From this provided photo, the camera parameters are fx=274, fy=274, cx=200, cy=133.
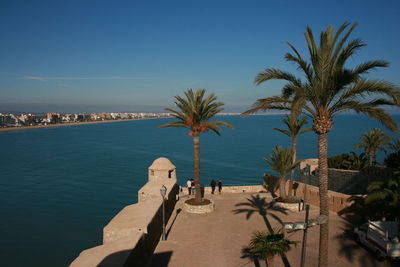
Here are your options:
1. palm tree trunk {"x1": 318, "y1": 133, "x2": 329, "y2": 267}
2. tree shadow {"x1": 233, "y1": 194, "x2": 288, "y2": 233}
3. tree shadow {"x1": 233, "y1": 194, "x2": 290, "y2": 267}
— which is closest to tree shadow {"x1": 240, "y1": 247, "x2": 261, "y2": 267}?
palm tree trunk {"x1": 318, "y1": 133, "x2": 329, "y2": 267}

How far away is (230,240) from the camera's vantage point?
496 inches

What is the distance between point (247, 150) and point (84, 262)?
74.0 metres

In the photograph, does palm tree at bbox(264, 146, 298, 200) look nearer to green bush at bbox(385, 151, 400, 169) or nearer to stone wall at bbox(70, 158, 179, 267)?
green bush at bbox(385, 151, 400, 169)

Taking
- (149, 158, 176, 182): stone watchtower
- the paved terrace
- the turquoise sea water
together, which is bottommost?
the turquoise sea water

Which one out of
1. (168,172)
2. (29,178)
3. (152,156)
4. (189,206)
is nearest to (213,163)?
(152,156)

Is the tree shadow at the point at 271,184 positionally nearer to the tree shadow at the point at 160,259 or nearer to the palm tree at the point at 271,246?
the tree shadow at the point at 160,259

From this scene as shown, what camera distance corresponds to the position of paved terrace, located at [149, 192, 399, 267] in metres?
10.6

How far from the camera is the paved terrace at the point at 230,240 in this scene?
10.6 meters

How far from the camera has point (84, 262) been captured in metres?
8.04

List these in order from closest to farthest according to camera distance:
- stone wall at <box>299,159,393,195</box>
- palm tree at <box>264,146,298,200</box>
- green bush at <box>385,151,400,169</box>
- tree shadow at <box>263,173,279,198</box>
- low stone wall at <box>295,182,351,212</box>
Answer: low stone wall at <box>295,182,351,212</box> < palm tree at <box>264,146,298,200</box> < stone wall at <box>299,159,393,195</box> < green bush at <box>385,151,400,169</box> < tree shadow at <box>263,173,279,198</box>

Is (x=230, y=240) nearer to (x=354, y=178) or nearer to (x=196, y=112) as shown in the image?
(x=196, y=112)

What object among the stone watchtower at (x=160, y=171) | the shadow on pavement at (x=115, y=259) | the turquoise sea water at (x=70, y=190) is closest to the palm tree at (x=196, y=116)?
the stone watchtower at (x=160, y=171)

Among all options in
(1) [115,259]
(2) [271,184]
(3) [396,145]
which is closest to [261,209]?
(2) [271,184]

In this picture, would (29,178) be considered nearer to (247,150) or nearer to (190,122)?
(190,122)
